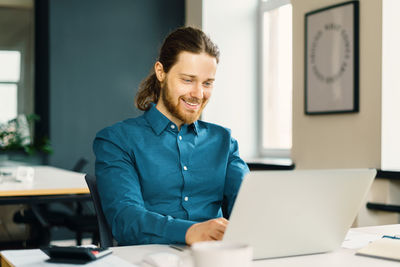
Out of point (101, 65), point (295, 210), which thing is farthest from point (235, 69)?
point (295, 210)

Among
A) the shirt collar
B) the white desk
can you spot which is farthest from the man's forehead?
the white desk

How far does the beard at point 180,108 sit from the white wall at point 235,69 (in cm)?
315

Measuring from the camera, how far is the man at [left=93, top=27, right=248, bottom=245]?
162 cm

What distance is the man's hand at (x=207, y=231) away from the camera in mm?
1274

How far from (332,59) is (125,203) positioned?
238 centimetres

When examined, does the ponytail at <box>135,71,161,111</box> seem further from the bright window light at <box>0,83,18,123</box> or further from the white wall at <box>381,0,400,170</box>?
the bright window light at <box>0,83,18,123</box>

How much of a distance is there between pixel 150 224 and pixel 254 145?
365cm

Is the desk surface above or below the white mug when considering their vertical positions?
below

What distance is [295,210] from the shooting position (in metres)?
1.14

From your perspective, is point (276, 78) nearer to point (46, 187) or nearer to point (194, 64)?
point (46, 187)

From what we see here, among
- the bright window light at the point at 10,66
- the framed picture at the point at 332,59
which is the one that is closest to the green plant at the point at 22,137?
the bright window light at the point at 10,66

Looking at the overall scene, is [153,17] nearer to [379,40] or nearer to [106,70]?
[106,70]

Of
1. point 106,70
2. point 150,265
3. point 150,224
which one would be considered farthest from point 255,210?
point 106,70

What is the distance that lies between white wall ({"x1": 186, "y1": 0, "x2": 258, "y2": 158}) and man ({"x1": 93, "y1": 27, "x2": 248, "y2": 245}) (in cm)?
310
